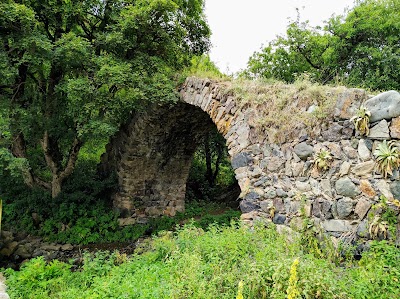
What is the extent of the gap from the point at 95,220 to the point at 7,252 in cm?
219

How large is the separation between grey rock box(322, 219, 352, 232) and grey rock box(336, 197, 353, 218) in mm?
76

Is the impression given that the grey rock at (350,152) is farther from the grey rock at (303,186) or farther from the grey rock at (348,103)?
the grey rock at (303,186)

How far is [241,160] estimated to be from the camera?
525 centimetres

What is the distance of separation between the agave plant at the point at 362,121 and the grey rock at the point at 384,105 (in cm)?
5

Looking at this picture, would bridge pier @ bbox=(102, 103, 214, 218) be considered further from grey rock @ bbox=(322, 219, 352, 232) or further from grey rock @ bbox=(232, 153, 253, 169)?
grey rock @ bbox=(322, 219, 352, 232)

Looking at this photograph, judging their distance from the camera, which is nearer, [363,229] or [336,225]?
[363,229]

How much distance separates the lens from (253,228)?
15.4ft

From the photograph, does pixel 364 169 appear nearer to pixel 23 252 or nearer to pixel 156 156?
pixel 156 156

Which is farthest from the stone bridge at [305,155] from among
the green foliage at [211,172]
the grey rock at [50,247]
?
the green foliage at [211,172]

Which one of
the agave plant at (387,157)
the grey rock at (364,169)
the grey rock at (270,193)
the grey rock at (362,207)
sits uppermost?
the agave plant at (387,157)

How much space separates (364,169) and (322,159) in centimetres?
53

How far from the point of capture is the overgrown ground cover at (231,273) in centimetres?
261

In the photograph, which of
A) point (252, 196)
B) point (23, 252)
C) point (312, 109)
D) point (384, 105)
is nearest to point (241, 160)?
point (252, 196)

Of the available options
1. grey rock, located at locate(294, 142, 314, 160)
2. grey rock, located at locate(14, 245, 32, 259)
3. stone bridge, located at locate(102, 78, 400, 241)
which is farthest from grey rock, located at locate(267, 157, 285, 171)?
grey rock, located at locate(14, 245, 32, 259)
